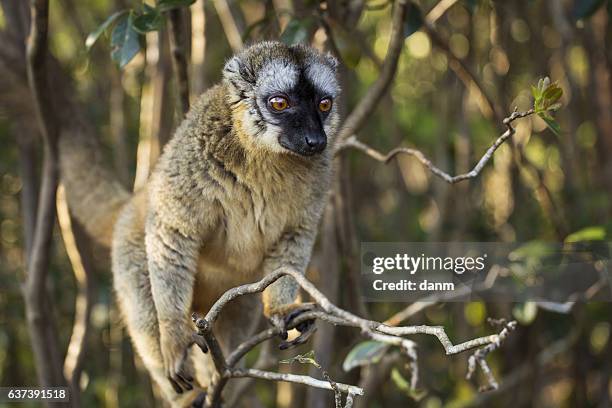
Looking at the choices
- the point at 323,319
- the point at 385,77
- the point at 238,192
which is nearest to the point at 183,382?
the point at 238,192

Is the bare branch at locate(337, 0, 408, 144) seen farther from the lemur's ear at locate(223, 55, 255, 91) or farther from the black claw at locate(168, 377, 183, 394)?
the black claw at locate(168, 377, 183, 394)

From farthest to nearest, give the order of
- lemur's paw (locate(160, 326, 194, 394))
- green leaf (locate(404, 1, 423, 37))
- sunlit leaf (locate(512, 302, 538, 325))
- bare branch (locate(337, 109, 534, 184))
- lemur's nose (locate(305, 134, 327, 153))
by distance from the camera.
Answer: sunlit leaf (locate(512, 302, 538, 325)) < green leaf (locate(404, 1, 423, 37)) < lemur's paw (locate(160, 326, 194, 394)) < lemur's nose (locate(305, 134, 327, 153)) < bare branch (locate(337, 109, 534, 184))

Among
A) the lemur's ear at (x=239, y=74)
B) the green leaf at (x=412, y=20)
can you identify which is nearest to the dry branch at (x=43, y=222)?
the lemur's ear at (x=239, y=74)

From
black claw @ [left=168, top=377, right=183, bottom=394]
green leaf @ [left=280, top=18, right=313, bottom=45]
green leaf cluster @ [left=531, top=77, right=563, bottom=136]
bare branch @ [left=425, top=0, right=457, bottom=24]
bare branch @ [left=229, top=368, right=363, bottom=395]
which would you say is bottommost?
bare branch @ [left=229, top=368, right=363, bottom=395]

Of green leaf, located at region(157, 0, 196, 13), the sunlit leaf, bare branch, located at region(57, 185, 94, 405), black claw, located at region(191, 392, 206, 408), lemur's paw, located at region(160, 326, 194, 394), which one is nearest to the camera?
green leaf, located at region(157, 0, 196, 13)

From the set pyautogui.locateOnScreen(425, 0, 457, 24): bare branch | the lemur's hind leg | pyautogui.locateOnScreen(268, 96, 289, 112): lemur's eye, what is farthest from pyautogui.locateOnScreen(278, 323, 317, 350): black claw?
pyautogui.locateOnScreen(425, 0, 457, 24): bare branch

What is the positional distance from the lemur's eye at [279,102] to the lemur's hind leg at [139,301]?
43.0 inches

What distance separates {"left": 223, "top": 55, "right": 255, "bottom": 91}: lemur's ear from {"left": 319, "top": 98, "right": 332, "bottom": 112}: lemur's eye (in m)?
0.35

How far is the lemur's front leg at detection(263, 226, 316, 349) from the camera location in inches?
148

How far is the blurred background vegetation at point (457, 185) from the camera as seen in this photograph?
655 cm

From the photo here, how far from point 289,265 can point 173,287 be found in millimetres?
573

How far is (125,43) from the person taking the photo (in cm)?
404

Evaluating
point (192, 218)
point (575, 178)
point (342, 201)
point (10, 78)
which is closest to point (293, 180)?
point (192, 218)

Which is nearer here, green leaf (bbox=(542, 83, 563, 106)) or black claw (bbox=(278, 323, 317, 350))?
green leaf (bbox=(542, 83, 563, 106))
